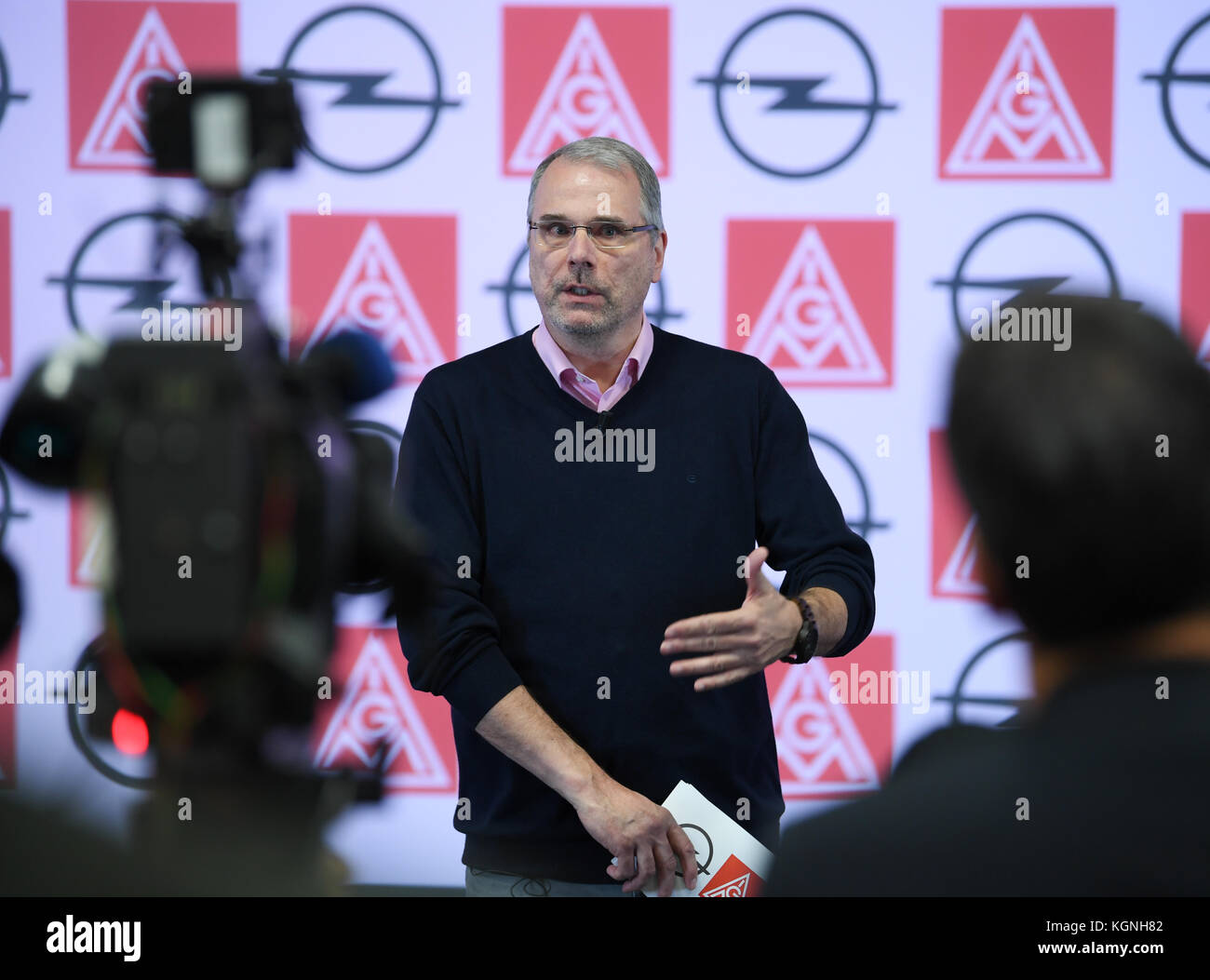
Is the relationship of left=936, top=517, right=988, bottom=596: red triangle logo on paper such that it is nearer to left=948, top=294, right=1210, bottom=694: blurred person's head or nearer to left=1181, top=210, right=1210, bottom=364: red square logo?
left=1181, top=210, right=1210, bottom=364: red square logo

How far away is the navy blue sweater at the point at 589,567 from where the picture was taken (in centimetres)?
177

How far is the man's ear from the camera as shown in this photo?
3.60 feet

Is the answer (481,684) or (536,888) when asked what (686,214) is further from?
(536,888)

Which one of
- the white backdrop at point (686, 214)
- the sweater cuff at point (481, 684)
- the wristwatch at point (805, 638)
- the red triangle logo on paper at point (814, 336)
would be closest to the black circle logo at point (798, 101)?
the white backdrop at point (686, 214)

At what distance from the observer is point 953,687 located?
2117 millimetres

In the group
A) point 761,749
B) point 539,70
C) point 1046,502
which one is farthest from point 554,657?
point 539,70

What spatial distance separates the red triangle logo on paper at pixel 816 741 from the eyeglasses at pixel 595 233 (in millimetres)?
924

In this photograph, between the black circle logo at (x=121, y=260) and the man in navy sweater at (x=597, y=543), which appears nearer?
the man in navy sweater at (x=597, y=543)

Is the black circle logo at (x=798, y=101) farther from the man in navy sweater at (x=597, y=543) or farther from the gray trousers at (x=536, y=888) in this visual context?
the gray trousers at (x=536, y=888)

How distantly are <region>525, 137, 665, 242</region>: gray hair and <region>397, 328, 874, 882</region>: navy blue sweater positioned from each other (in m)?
0.33

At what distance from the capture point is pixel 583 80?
2115 mm

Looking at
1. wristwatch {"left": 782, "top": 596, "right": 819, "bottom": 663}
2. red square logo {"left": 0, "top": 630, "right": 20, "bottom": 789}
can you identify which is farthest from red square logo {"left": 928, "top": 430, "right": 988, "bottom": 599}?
red square logo {"left": 0, "top": 630, "right": 20, "bottom": 789}

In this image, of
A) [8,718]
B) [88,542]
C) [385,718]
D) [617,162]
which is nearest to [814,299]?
[617,162]

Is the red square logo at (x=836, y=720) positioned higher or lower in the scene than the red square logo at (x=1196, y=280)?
lower
